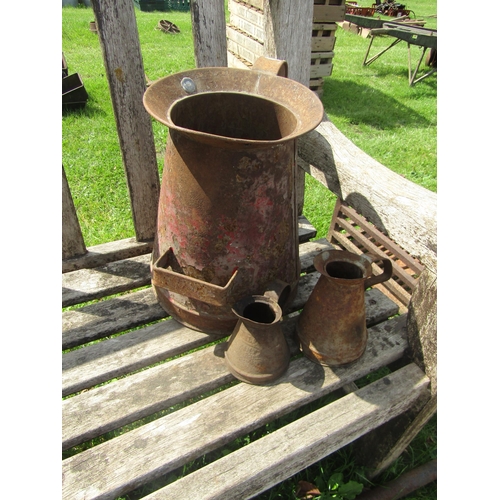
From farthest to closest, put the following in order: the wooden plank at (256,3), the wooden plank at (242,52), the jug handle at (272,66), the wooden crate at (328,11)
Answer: the wooden crate at (328,11) < the wooden plank at (242,52) < the wooden plank at (256,3) < the jug handle at (272,66)

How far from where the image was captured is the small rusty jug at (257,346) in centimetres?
138

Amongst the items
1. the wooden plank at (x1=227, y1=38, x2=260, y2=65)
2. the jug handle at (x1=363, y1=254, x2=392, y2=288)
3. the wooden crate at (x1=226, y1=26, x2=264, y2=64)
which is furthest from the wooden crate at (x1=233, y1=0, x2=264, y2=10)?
the jug handle at (x1=363, y1=254, x2=392, y2=288)

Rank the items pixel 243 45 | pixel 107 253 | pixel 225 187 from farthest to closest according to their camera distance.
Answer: pixel 243 45
pixel 107 253
pixel 225 187

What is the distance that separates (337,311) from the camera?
4.71ft

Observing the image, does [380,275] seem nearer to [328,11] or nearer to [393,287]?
[393,287]

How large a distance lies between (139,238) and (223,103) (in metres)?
0.83

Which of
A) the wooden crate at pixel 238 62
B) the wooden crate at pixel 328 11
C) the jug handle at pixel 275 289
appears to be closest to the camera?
the jug handle at pixel 275 289

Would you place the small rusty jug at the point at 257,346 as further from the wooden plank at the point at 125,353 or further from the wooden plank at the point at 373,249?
the wooden plank at the point at 373,249

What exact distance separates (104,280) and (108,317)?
0.23m

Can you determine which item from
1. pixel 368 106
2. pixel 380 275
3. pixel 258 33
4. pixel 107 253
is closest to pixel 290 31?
pixel 380 275

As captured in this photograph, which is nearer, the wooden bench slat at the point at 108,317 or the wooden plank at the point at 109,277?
the wooden bench slat at the point at 108,317

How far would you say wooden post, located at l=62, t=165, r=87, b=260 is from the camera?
69.8 inches

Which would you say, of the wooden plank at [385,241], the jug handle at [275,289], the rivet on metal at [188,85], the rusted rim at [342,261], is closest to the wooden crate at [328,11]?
the wooden plank at [385,241]

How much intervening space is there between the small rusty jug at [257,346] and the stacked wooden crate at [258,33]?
345cm
